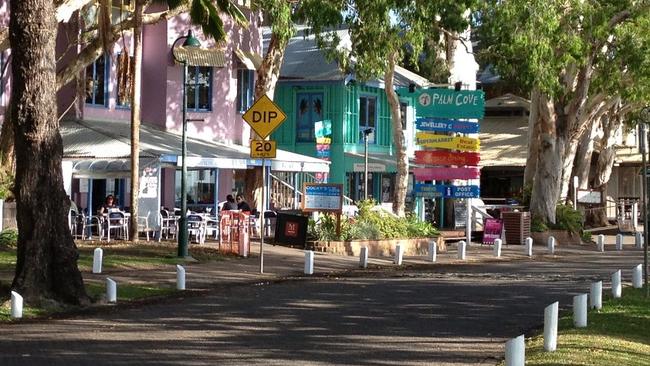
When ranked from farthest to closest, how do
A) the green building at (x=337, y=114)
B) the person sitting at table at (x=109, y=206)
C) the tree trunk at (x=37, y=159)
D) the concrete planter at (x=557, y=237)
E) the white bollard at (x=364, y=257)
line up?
the green building at (x=337, y=114), the concrete planter at (x=557, y=237), the person sitting at table at (x=109, y=206), the white bollard at (x=364, y=257), the tree trunk at (x=37, y=159)

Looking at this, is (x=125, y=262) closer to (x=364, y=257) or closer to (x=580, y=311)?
(x=364, y=257)

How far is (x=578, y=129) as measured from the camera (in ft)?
132

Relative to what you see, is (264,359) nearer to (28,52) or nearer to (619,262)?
(28,52)

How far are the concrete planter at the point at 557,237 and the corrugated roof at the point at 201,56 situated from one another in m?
12.0

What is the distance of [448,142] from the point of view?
3306 cm

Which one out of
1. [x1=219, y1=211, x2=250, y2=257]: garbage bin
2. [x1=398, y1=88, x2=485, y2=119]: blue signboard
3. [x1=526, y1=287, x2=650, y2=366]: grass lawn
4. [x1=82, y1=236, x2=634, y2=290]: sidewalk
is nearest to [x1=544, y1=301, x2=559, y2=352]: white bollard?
[x1=526, y1=287, x2=650, y2=366]: grass lawn

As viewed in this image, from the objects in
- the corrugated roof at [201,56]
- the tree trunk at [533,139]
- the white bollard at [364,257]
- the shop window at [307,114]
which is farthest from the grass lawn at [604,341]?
the shop window at [307,114]

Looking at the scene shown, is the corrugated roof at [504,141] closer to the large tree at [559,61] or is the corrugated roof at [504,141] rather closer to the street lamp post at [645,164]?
the large tree at [559,61]

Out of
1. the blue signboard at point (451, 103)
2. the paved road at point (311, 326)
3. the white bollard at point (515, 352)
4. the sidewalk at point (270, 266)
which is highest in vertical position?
the blue signboard at point (451, 103)

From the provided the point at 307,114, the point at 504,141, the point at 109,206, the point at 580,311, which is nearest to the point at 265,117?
the point at 109,206

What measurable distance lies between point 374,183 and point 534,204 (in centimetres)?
751

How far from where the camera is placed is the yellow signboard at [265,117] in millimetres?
22219

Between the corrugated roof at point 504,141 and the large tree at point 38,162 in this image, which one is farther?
the corrugated roof at point 504,141

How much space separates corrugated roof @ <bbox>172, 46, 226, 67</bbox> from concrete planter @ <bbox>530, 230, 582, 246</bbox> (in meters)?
12.0
